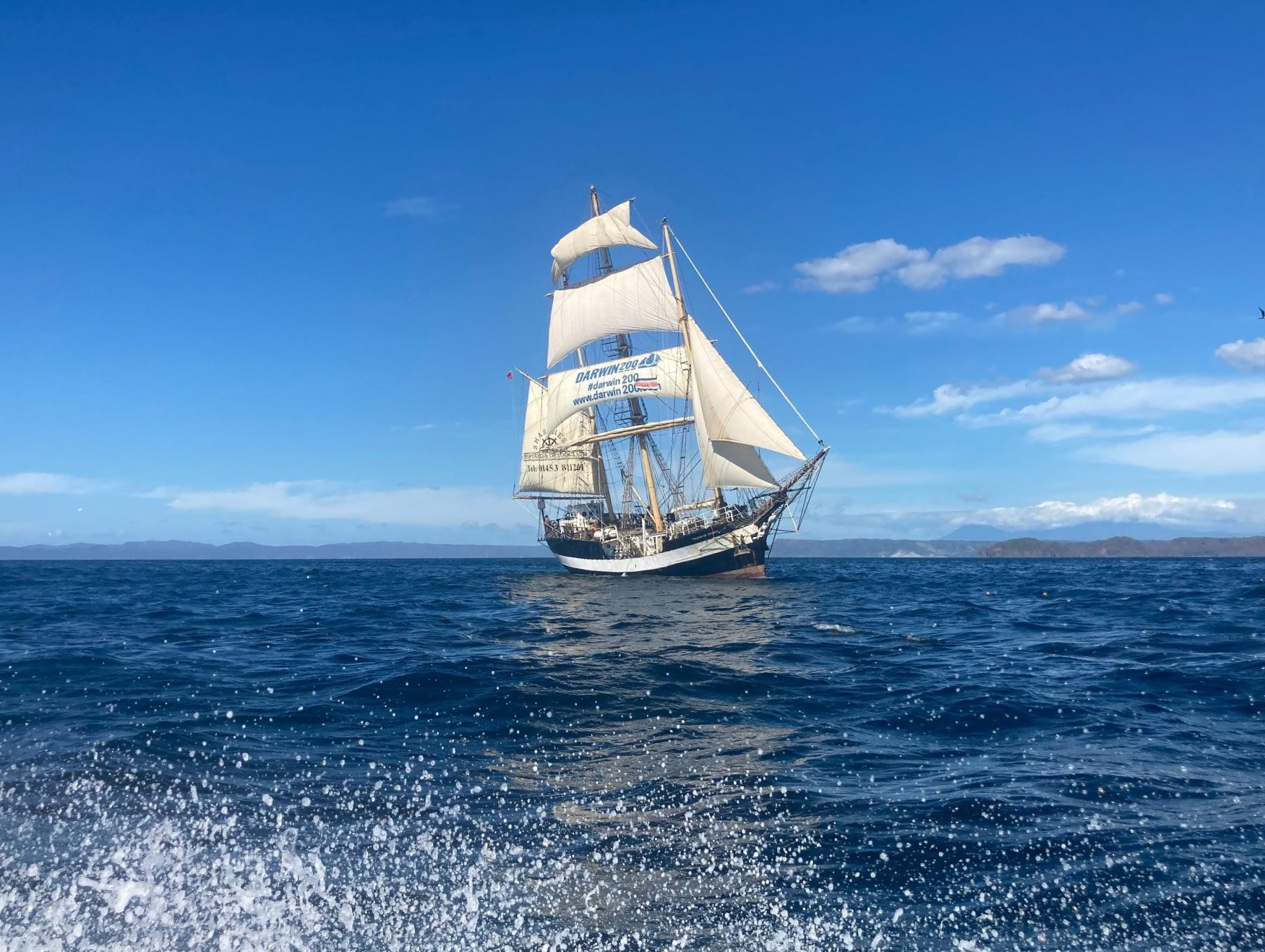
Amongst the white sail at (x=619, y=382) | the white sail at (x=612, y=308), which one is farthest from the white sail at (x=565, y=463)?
the white sail at (x=612, y=308)

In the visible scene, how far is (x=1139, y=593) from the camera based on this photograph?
122 feet

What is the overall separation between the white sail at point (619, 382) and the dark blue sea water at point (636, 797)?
4956 cm

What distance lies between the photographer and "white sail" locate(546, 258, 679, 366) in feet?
227

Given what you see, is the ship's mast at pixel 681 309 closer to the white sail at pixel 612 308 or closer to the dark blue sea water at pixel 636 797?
the white sail at pixel 612 308

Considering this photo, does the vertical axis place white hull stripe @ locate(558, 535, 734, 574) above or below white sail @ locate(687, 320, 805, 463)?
below

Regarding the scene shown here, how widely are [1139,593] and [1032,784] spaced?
3394cm

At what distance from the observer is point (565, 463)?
8294 centimetres

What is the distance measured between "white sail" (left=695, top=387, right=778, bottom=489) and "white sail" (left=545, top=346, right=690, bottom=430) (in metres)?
8.14

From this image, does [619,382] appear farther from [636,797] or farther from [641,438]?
[636,797]

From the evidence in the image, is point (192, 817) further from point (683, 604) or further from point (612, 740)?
point (683, 604)

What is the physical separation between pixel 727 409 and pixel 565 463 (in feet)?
93.8

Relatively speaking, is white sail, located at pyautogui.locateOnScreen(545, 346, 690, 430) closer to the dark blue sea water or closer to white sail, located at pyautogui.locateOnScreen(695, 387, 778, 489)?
white sail, located at pyautogui.locateOnScreen(695, 387, 778, 489)

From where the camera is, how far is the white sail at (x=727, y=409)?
57000mm

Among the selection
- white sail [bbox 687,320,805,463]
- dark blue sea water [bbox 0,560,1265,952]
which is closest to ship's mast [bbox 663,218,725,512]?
white sail [bbox 687,320,805,463]
